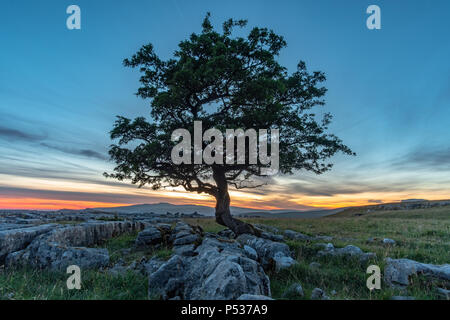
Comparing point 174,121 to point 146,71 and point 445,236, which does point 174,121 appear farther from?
Result: point 445,236

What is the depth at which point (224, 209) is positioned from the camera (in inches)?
666

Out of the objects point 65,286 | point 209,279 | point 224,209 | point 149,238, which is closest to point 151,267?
point 65,286

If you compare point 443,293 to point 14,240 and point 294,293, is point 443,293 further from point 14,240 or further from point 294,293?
point 14,240

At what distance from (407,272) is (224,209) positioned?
1125 centimetres

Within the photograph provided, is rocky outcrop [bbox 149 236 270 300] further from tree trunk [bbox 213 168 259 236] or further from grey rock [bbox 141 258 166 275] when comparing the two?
tree trunk [bbox 213 168 259 236]

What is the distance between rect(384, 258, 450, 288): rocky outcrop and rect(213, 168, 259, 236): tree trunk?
9563mm

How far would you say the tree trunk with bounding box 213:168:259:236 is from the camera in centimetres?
1634

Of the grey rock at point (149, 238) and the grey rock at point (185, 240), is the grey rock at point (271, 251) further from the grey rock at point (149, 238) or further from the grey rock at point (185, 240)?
the grey rock at point (149, 238)

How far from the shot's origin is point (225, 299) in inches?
172

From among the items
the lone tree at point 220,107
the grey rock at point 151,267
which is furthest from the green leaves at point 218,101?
the grey rock at point 151,267

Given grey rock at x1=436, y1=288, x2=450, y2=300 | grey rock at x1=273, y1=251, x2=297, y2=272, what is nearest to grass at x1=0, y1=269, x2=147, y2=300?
grey rock at x1=273, y1=251, x2=297, y2=272

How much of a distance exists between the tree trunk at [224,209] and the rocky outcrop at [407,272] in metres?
9.56
